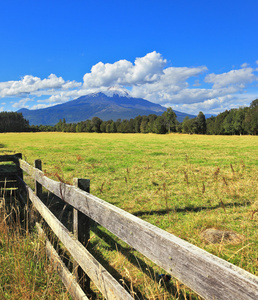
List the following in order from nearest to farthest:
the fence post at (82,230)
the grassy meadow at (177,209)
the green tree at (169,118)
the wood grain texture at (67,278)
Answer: the wood grain texture at (67,278) → the fence post at (82,230) → the grassy meadow at (177,209) → the green tree at (169,118)

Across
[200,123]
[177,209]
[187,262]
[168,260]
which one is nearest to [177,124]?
[200,123]

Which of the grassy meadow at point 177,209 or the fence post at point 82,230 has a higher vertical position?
the fence post at point 82,230

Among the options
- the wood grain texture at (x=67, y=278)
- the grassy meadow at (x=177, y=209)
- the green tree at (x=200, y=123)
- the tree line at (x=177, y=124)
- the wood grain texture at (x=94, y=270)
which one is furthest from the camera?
the green tree at (x=200, y=123)

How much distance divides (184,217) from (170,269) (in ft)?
16.6

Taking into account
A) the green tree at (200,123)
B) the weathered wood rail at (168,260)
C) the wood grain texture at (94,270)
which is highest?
the green tree at (200,123)

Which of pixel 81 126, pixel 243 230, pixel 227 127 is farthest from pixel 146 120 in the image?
pixel 243 230

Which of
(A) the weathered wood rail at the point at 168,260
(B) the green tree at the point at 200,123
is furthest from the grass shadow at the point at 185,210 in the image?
(B) the green tree at the point at 200,123

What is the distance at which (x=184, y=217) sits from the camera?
20.9 ft

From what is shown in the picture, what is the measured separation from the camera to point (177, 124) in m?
112

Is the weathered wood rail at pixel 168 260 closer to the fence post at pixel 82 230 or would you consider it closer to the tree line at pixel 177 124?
the fence post at pixel 82 230

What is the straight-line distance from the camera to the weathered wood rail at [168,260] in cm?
119

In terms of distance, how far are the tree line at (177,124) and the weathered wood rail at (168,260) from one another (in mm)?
83232

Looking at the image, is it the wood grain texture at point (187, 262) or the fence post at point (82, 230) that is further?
the fence post at point (82, 230)

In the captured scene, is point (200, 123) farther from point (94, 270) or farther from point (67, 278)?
point (94, 270)
